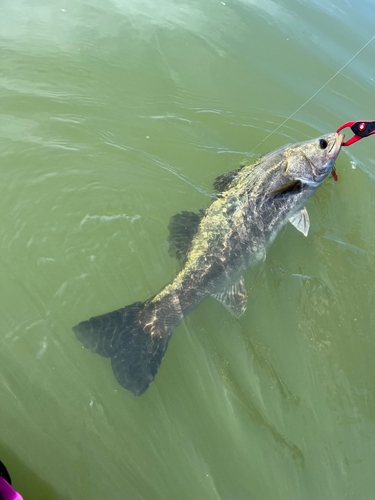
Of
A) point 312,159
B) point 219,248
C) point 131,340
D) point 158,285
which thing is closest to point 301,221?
point 312,159

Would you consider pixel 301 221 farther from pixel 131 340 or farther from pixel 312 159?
pixel 131 340

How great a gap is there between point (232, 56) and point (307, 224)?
13.2 ft

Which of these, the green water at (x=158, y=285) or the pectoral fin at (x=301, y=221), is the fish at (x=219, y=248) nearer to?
the pectoral fin at (x=301, y=221)

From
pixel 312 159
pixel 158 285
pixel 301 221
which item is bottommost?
pixel 158 285

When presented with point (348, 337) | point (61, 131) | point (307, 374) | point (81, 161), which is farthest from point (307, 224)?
point (61, 131)

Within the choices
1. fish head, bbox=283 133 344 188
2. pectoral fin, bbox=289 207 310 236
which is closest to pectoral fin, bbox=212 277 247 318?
pectoral fin, bbox=289 207 310 236

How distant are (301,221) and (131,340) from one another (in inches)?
102

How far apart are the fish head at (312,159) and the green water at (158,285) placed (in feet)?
2.33

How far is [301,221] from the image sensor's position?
460cm

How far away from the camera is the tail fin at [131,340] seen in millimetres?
3430

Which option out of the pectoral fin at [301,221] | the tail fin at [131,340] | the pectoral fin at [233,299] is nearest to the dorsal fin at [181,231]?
the pectoral fin at [233,299]

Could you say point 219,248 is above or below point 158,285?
above

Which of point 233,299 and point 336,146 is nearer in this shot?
point 233,299

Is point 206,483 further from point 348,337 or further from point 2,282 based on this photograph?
point 2,282
